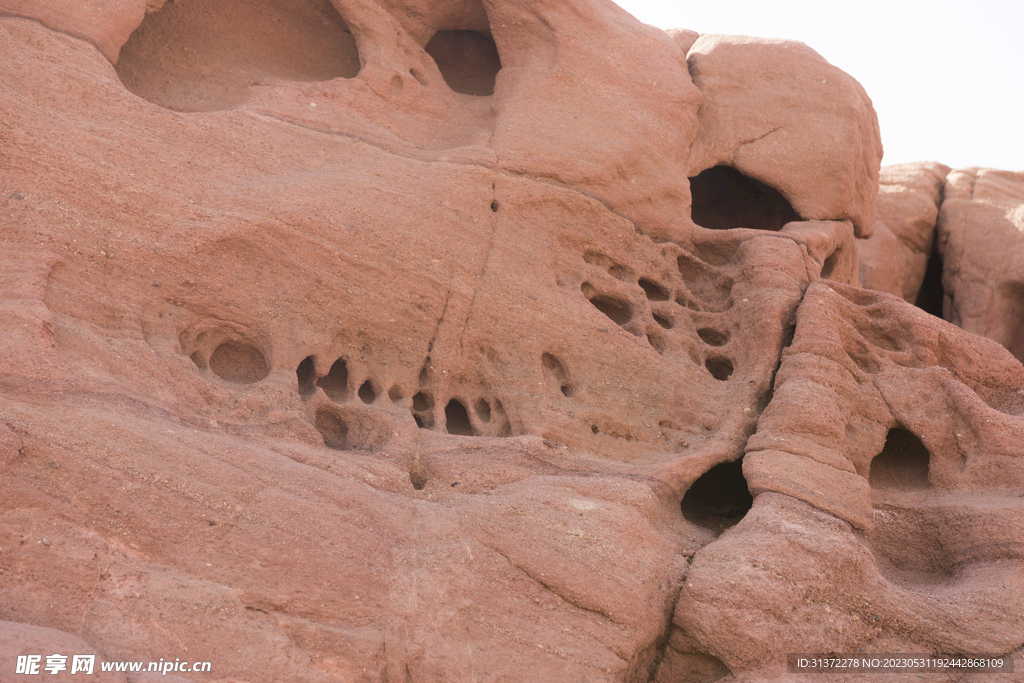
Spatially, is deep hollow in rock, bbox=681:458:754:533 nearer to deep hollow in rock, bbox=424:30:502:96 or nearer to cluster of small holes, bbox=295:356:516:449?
cluster of small holes, bbox=295:356:516:449

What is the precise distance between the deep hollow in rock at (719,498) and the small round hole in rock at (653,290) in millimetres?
1501

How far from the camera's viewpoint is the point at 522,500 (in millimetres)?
4109

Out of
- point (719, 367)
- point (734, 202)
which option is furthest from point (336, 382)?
point (734, 202)

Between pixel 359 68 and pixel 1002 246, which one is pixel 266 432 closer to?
pixel 359 68

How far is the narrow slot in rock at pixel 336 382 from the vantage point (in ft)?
16.3

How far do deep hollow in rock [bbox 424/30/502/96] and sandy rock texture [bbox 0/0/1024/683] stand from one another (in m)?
0.03

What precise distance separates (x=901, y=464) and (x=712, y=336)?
1571 millimetres

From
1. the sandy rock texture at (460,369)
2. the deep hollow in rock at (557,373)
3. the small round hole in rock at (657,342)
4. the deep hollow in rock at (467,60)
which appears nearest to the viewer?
the sandy rock texture at (460,369)

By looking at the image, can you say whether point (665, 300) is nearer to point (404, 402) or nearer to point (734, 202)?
point (404, 402)

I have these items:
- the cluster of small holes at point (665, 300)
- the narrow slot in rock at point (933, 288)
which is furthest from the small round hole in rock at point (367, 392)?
the narrow slot in rock at point (933, 288)

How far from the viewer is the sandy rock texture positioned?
3.38 meters

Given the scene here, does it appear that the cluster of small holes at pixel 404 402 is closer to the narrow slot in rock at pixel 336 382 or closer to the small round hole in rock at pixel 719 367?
the narrow slot in rock at pixel 336 382

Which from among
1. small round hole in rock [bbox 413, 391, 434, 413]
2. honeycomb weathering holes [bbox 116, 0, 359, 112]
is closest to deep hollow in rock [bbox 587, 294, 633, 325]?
small round hole in rock [bbox 413, 391, 434, 413]

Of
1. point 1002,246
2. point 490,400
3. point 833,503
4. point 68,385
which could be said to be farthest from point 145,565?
point 1002,246
